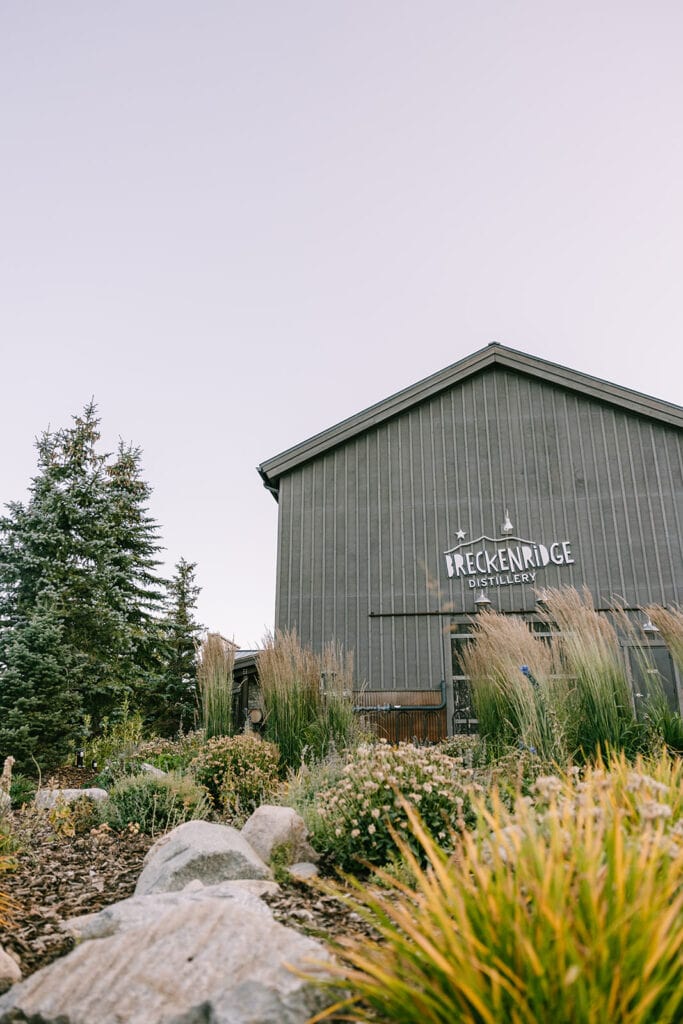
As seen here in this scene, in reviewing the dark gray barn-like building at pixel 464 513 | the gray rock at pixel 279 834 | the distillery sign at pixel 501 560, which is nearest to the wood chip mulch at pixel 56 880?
the gray rock at pixel 279 834

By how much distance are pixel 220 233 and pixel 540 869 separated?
36.6ft

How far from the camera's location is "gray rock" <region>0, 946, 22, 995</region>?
2455 mm

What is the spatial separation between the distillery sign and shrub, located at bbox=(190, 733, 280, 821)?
5289 mm

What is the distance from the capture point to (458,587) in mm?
10656

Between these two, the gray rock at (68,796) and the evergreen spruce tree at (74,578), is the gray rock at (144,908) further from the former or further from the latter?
the evergreen spruce tree at (74,578)

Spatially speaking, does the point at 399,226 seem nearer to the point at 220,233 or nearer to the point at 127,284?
the point at 220,233

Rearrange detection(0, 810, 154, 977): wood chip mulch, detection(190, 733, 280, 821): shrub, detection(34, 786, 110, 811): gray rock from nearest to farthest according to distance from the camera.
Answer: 1. detection(0, 810, 154, 977): wood chip mulch
2. detection(190, 733, 280, 821): shrub
3. detection(34, 786, 110, 811): gray rock

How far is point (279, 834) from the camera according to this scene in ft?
12.5

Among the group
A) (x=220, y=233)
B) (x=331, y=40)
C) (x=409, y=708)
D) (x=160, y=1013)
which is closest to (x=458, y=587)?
(x=409, y=708)

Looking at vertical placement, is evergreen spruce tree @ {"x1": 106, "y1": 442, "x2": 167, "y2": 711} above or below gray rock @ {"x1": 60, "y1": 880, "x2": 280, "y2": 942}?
above

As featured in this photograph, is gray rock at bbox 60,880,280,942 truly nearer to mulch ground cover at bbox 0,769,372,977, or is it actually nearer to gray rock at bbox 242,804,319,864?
mulch ground cover at bbox 0,769,372,977

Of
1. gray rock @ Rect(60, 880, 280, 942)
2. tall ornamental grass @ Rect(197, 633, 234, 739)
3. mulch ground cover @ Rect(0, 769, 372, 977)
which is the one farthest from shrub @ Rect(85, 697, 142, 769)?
gray rock @ Rect(60, 880, 280, 942)

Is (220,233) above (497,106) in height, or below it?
below

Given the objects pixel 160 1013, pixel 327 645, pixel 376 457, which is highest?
pixel 376 457
